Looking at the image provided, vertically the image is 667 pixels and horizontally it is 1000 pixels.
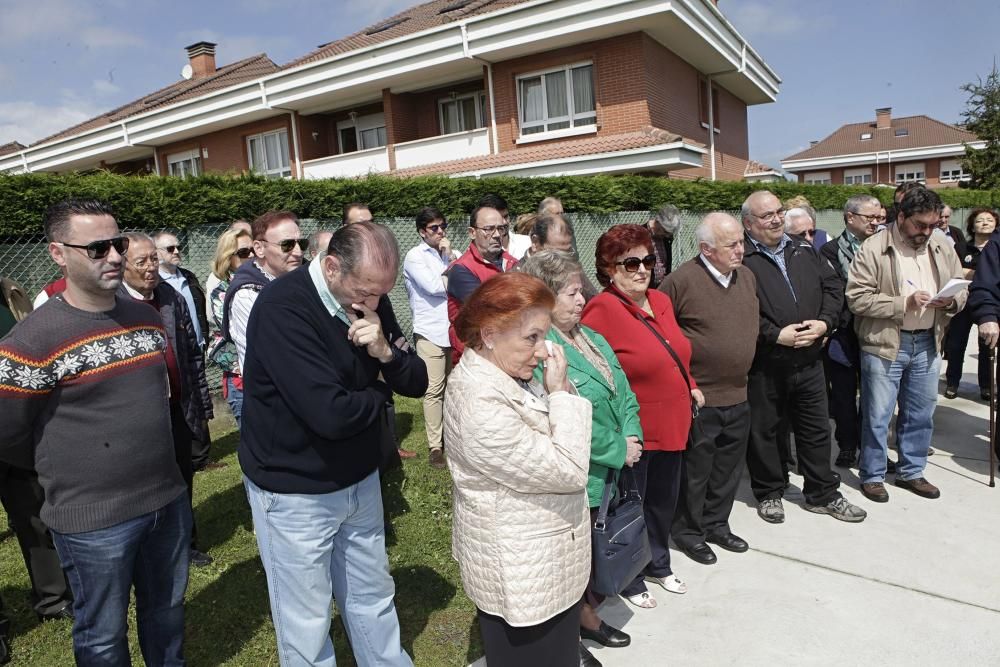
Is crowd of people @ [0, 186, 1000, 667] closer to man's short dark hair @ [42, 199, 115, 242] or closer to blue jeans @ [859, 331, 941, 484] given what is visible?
man's short dark hair @ [42, 199, 115, 242]

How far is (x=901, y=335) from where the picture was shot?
15.1 ft

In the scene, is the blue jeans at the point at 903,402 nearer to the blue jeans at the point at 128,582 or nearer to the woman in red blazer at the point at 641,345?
the woman in red blazer at the point at 641,345

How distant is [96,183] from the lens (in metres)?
6.55

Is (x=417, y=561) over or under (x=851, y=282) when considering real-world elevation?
under

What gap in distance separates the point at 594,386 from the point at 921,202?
10.0 ft

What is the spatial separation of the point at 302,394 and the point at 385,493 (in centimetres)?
281

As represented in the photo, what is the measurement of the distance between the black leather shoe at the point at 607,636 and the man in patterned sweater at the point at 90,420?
6.57 ft

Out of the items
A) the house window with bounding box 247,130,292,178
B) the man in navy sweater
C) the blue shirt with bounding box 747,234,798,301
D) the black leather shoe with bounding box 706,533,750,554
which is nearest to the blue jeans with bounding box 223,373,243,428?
the man in navy sweater

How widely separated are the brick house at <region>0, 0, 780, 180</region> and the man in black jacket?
10419mm

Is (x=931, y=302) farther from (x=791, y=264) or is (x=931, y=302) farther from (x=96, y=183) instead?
(x=96, y=183)

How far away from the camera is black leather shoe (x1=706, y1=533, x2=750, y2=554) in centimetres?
401

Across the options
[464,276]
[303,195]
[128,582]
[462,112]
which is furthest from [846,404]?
[462,112]

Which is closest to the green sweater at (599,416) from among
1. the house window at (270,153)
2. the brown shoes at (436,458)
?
the brown shoes at (436,458)

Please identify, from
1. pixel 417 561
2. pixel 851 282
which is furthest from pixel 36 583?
pixel 851 282
